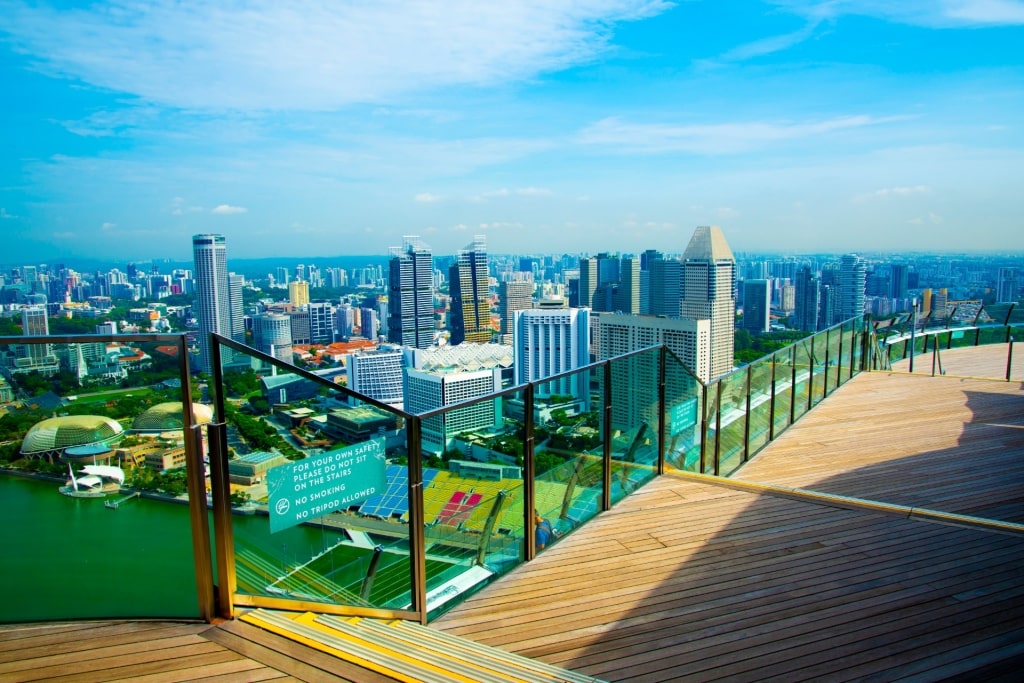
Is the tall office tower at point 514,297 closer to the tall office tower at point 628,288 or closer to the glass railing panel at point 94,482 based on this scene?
the tall office tower at point 628,288

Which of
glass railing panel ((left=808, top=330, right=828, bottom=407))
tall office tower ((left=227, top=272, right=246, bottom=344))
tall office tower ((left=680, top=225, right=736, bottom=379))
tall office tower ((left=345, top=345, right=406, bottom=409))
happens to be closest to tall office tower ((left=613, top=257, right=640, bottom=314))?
tall office tower ((left=680, top=225, right=736, bottom=379))

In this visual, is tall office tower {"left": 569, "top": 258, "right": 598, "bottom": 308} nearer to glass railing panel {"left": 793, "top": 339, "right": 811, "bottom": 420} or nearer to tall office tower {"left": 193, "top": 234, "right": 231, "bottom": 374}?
tall office tower {"left": 193, "top": 234, "right": 231, "bottom": 374}

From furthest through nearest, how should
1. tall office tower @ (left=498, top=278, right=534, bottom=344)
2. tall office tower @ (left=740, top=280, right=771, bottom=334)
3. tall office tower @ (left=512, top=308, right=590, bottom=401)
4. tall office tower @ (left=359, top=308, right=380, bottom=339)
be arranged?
1. tall office tower @ (left=498, top=278, right=534, bottom=344)
2. tall office tower @ (left=359, top=308, right=380, bottom=339)
3. tall office tower @ (left=740, top=280, right=771, bottom=334)
4. tall office tower @ (left=512, top=308, right=590, bottom=401)

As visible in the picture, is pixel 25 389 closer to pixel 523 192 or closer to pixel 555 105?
pixel 555 105

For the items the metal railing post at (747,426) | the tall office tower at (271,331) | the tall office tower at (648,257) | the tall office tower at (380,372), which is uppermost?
the tall office tower at (648,257)

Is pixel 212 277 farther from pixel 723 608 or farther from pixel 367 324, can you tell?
pixel 723 608

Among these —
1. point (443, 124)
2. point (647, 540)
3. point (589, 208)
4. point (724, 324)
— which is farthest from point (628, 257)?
point (647, 540)

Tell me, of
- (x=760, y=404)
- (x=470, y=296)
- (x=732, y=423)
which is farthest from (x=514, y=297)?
(x=732, y=423)

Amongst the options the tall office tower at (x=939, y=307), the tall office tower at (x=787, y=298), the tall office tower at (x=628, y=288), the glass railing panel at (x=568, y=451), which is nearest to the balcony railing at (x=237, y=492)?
the glass railing panel at (x=568, y=451)
